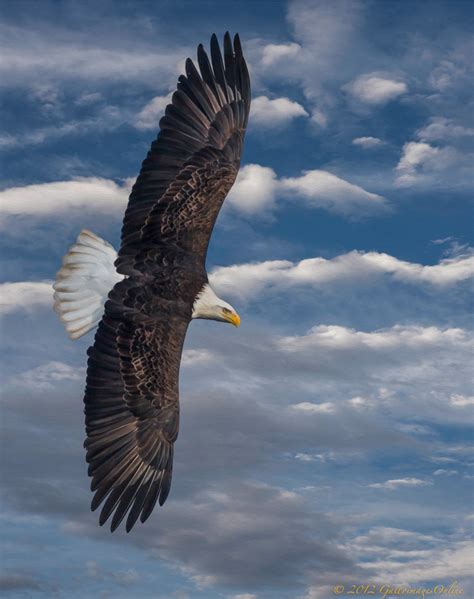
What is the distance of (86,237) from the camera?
1080 centimetres

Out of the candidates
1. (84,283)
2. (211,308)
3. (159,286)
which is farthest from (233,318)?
(84,283)

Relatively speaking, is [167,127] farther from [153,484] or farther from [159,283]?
[153,484]

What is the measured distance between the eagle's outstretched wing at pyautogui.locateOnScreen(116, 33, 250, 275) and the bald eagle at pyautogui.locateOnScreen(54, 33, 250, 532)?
1 cm

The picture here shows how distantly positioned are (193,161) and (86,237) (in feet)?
5.54

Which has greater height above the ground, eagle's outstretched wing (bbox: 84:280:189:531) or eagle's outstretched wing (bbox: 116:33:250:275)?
eagle's outstretched wing (bbox: 116:33:250:275)

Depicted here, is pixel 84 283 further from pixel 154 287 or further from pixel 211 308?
pixel 211 308

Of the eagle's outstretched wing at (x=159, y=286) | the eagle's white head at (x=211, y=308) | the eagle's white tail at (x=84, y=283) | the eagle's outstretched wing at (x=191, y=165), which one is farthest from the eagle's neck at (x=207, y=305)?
the eagle's white tail at (x=84, y=283)

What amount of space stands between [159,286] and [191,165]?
1.79m

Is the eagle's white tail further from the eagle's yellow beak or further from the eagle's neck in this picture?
the eagle's yellow beak

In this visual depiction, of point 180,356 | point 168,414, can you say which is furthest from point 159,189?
point 168,414

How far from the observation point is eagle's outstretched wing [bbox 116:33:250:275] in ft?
32.9

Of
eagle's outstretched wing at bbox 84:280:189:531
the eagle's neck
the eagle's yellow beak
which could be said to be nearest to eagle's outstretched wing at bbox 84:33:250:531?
eagle's outstretched wing at bbox 84:280:189:531

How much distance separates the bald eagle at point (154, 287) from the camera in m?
8.94

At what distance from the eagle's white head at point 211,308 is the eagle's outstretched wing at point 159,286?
0.15 meters
